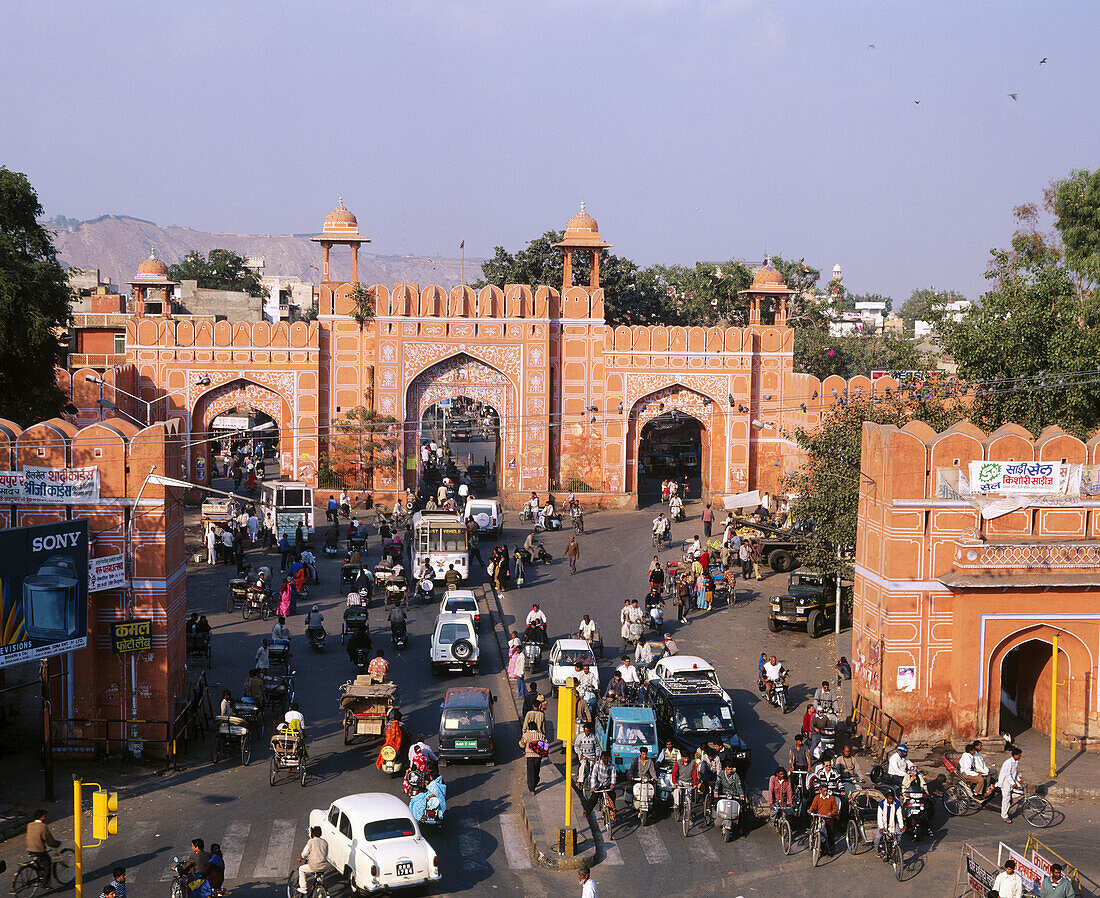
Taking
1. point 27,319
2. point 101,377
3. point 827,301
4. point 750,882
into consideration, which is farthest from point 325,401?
point 827,301

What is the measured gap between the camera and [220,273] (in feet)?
296

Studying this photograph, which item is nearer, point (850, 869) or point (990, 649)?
point (850, 869)

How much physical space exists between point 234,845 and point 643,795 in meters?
5.46

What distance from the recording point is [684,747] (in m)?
17.5

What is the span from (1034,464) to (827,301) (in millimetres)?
57121

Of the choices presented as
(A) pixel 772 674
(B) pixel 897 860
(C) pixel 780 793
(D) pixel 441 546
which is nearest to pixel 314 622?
(D) pixel 441 546

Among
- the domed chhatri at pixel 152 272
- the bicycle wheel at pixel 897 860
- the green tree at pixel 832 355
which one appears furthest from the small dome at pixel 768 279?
the bicycle wheel at pixel 897 860

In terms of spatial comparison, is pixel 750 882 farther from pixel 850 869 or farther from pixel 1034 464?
pixel 1034 464

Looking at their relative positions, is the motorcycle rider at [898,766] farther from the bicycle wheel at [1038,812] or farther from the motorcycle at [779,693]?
the motorcycle at [779,693]

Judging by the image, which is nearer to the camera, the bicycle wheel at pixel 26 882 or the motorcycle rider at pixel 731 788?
the bicycle wheel at pixel 26 882

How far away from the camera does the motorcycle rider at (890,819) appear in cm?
1464

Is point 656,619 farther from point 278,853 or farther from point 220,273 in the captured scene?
point 220,273

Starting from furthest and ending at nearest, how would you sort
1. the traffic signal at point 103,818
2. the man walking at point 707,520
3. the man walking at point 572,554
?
the man walking at point 707,520, the man walking at point 572,554, the traffic signal at point 103,818

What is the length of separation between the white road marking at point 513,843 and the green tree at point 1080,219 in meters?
26.3
